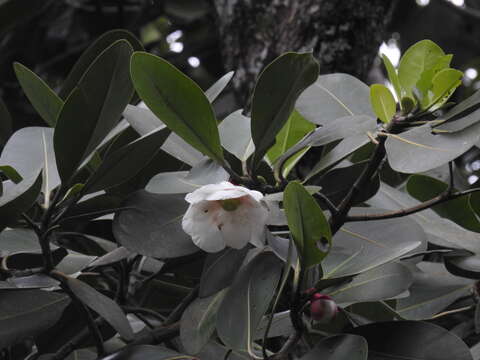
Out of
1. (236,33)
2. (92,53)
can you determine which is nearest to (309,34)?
(236,33)

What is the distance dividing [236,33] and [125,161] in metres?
0.90

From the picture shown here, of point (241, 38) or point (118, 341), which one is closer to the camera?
point (118, 341)

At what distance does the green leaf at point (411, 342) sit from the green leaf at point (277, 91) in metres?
0.21

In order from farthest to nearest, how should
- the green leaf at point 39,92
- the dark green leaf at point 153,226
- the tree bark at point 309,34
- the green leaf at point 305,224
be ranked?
the tree bark at point 309,34, the green leaf at point 39,92, the dark green leaf at point 153,226, the green leaf at point 305,224

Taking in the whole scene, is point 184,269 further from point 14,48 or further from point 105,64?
point 14,48

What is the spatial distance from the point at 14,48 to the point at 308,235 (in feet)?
5.67

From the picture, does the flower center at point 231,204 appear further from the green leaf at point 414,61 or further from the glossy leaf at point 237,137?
the green leaf at point 414,61

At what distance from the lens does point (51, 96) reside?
0.83m

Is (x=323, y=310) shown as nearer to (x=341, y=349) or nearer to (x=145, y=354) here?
(x=341, y=349)

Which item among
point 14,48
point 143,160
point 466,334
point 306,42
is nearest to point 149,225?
point 143,160

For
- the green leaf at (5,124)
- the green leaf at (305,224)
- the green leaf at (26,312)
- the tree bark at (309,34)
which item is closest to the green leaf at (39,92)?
the green leaf at (5,124)

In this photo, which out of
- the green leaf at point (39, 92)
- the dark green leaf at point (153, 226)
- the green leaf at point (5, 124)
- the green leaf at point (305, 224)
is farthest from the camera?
the green leaf at point (5, 124)

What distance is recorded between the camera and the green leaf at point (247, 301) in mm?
666

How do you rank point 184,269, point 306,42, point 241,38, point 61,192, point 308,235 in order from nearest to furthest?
point 308,235
point 61,192
point 184,269
point 306,42
point 241,38
